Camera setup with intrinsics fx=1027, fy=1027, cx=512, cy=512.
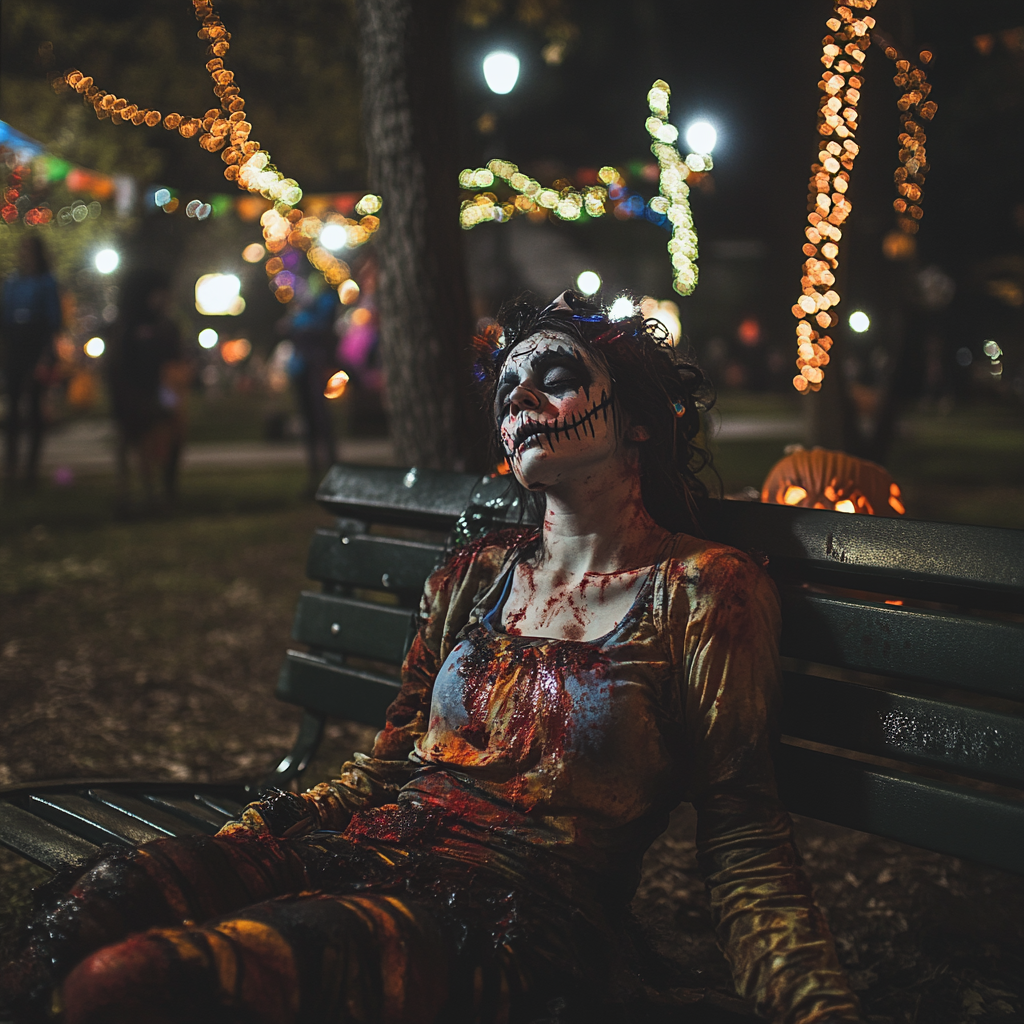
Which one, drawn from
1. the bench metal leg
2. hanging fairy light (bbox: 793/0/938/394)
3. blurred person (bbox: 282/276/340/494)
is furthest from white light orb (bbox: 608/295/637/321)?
blurred person (bbox: 282/276/340/494)

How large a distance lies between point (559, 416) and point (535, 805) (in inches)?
28.3

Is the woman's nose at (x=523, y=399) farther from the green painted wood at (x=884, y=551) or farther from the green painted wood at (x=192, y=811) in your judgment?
the green painted wood at (x=192, y=811)

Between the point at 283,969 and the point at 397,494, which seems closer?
the point at 283,969

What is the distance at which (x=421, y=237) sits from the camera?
388 centimetres

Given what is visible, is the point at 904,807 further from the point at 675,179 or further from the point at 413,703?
the point at 675,179

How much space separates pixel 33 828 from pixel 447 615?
1038 mm

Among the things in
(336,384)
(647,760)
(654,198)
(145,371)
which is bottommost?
(647,760)

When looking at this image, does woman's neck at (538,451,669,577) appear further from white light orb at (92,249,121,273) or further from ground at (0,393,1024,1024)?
white light orb at (92,249,121,273)

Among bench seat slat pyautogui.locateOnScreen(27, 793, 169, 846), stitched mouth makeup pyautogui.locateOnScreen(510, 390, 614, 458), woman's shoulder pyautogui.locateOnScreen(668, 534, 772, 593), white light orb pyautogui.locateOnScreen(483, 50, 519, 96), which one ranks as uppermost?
white light orb pyautogui.locateOnScreen(483, 50, 519, 96)

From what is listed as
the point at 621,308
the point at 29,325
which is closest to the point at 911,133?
the point at 621,308

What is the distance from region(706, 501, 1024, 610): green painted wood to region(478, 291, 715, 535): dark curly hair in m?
0.12

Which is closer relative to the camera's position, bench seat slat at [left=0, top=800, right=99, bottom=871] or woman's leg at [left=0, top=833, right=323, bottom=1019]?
woman's leg at [left=0, top=833, right=323, bottom=1019]

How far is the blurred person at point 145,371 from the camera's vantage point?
9062mm

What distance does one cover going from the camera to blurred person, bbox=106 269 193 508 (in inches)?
357
